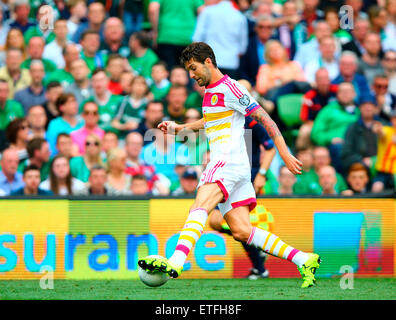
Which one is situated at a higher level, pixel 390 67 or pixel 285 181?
pixel 390 67

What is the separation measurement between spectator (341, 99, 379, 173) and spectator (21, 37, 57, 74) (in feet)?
14.5

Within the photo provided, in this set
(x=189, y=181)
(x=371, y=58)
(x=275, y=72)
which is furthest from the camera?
(x=371, y=58)

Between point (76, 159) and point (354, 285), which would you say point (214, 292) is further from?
point (76, 159)

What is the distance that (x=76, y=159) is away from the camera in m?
11.5

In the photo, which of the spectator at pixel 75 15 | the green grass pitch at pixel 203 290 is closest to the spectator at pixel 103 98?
the spectator at pixel 75 15

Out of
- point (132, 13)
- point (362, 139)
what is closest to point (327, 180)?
point (362, 139)

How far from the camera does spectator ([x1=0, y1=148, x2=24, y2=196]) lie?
1129cm

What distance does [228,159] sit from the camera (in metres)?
7.48

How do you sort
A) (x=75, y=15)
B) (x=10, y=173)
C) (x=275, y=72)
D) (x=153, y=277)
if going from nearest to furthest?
(x=153, y=277)
(x=10, y=173)
(x=275, y=72)
(x=75, y=15)

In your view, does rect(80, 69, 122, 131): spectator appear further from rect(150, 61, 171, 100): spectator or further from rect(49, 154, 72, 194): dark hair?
rect(49, 154, 72, 194): dark hair

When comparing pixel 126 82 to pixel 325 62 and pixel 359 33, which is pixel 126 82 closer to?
pixel 325 62

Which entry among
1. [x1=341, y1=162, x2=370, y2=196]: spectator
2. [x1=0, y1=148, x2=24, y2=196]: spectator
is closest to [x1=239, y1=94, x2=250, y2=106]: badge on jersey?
[x1=341, y1=162, x2=370, y2=196]: spectator

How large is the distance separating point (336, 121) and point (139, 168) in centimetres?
289

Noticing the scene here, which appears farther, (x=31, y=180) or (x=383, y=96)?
(x=383, y=96)
